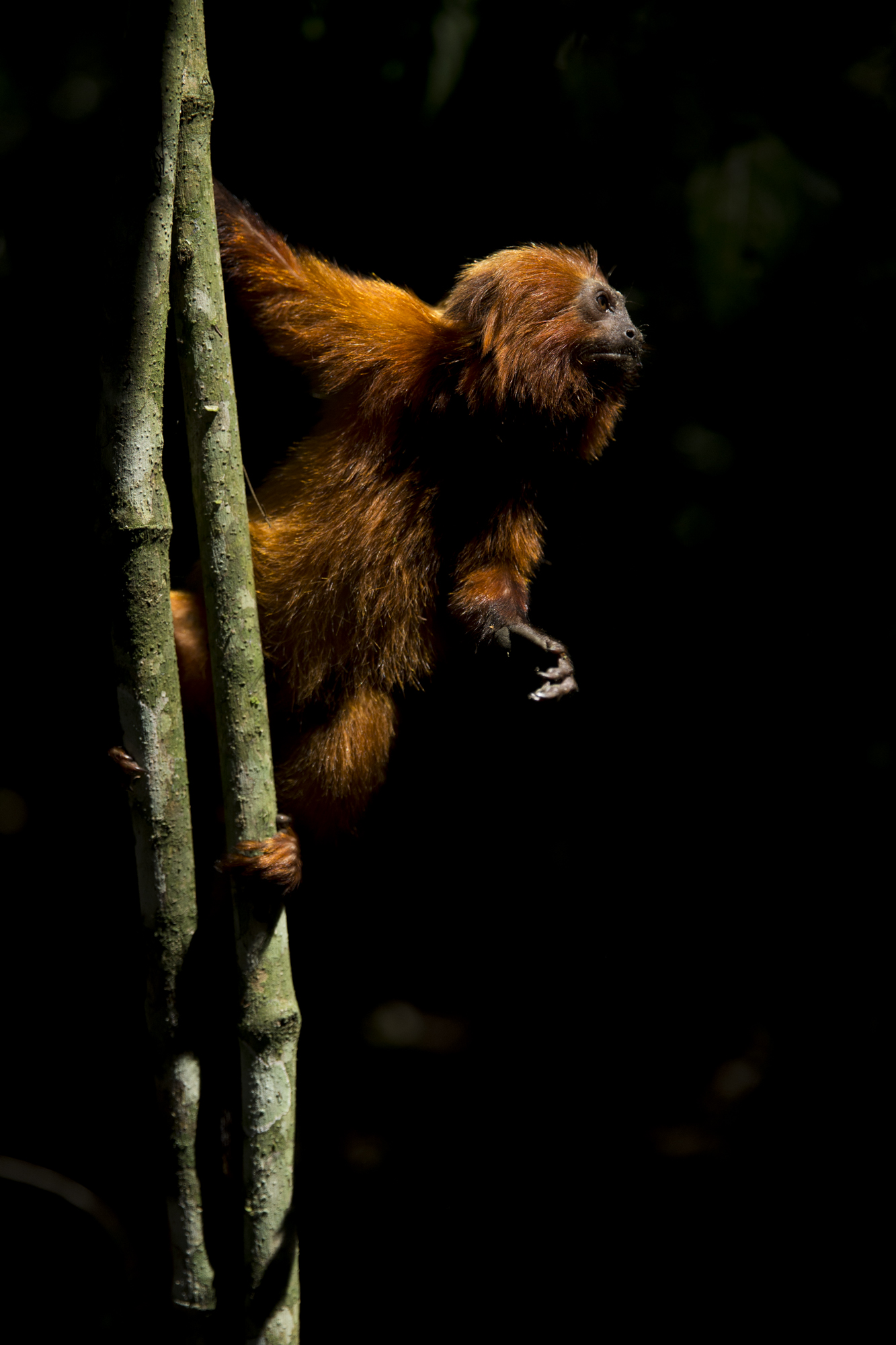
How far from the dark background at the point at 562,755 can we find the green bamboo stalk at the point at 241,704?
114 mm

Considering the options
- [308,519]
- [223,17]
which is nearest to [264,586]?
[308,519]

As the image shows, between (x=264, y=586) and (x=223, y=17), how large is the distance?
4.09 feet

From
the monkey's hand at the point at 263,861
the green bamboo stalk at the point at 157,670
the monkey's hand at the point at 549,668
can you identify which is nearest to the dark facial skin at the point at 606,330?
the monkey's hand at the point at 549,668

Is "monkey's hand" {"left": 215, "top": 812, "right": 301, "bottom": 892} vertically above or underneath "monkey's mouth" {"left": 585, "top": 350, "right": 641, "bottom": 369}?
underneath

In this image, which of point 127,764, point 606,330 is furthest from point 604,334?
point 127,764

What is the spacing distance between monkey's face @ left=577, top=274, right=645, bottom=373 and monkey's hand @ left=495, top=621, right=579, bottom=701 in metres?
0.56

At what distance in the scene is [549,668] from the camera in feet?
6.18

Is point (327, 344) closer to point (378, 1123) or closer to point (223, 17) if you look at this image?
point (223, 17)

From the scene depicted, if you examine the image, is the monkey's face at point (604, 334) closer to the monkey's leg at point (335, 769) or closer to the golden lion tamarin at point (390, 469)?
the golden lion tamarin at point (390, 469)

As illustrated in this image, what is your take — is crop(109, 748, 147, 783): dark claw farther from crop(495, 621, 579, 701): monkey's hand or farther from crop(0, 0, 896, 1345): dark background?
crop(495, 621, 579, 701): monkey's hand

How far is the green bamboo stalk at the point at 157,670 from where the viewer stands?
1.41m

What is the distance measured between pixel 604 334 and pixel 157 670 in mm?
1119

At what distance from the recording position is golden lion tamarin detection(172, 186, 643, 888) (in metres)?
2.01

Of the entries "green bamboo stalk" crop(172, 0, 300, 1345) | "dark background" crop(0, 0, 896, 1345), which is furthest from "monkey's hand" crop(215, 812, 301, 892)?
"dark background" crop(0, 0, 896, 1345)
